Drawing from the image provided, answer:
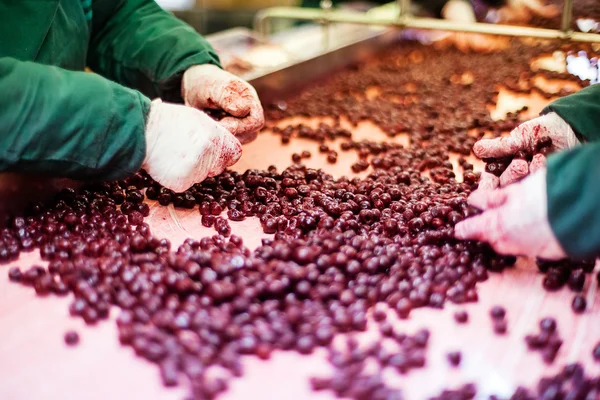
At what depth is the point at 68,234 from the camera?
2051 mm

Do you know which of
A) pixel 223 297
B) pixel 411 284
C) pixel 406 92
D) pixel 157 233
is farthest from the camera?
pixel 406 92

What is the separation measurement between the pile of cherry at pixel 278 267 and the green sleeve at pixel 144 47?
578 millimetres

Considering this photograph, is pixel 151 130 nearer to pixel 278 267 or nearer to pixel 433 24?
pixel 278 267

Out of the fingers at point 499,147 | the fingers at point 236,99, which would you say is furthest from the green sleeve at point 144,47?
the fingers at point 499,147

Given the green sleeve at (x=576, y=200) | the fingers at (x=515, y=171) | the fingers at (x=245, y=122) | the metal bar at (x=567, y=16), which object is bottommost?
the fingers at (x=245, y=122)

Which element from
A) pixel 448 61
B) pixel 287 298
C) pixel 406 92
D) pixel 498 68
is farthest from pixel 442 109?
pixel 287 298

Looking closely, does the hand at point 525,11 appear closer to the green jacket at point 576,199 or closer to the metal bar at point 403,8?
the metal bar at point 403,8

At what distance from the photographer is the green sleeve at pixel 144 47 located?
8.98 feet

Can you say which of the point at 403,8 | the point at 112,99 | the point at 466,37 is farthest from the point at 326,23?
the point at 112,99

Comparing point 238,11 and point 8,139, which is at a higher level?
point 8,139

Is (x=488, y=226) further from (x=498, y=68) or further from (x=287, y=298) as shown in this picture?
(x=498, y=68)

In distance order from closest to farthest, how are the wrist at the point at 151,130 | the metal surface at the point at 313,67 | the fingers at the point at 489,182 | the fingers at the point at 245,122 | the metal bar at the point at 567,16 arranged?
1. the wrist at the point at 151,130
2. the fingers at the point at 489,182
3. the fingers at the point at 245,122
4. the metal bar at the point at 567,16
5. the metal surface at the point at 313,67

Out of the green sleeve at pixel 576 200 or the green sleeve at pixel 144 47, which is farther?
the green sleeve at pixel 144 47

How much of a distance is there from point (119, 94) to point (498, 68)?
3269 mm
